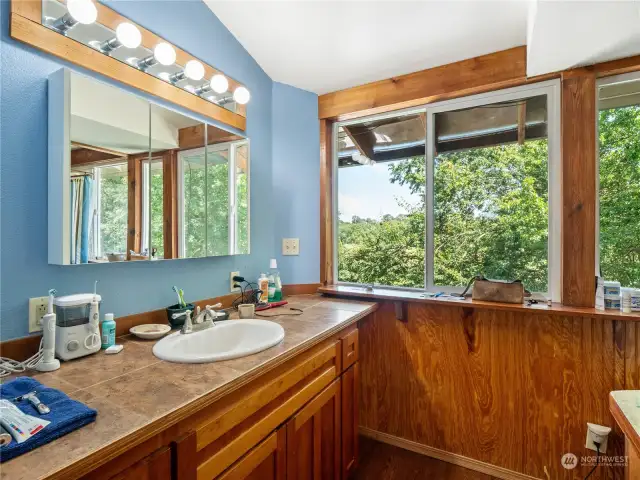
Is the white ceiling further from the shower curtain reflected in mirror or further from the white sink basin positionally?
the white sink basin

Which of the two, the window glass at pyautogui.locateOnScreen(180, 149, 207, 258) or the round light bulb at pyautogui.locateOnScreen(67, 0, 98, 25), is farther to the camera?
the window glass at pyautogui.locateOnScreen(180, 149, 207, 258)

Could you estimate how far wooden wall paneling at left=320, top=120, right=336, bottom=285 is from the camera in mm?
2238

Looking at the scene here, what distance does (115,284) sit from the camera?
1.25m

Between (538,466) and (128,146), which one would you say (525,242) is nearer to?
(538,466)

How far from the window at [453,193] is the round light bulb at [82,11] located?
151 cm

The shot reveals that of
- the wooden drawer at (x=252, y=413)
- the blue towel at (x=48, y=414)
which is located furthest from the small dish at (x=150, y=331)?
the wooden drawer at (x=252, y=413)

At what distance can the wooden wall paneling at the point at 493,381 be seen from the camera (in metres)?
1.52

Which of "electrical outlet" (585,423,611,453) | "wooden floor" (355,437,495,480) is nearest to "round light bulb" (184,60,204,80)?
"wooden floor" (355,437,495,480)

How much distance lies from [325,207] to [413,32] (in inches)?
44.2

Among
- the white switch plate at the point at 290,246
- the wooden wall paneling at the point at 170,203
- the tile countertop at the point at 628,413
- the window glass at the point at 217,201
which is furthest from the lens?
the white switch plate at the point at 290,246

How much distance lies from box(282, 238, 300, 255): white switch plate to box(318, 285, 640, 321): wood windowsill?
309 millimetres

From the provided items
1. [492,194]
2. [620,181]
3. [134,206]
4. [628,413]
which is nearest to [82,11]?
[134,206]

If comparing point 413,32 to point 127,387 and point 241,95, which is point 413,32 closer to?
point 241,95

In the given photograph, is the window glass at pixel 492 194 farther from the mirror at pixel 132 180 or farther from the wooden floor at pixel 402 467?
the mirror at pixel 132 180
